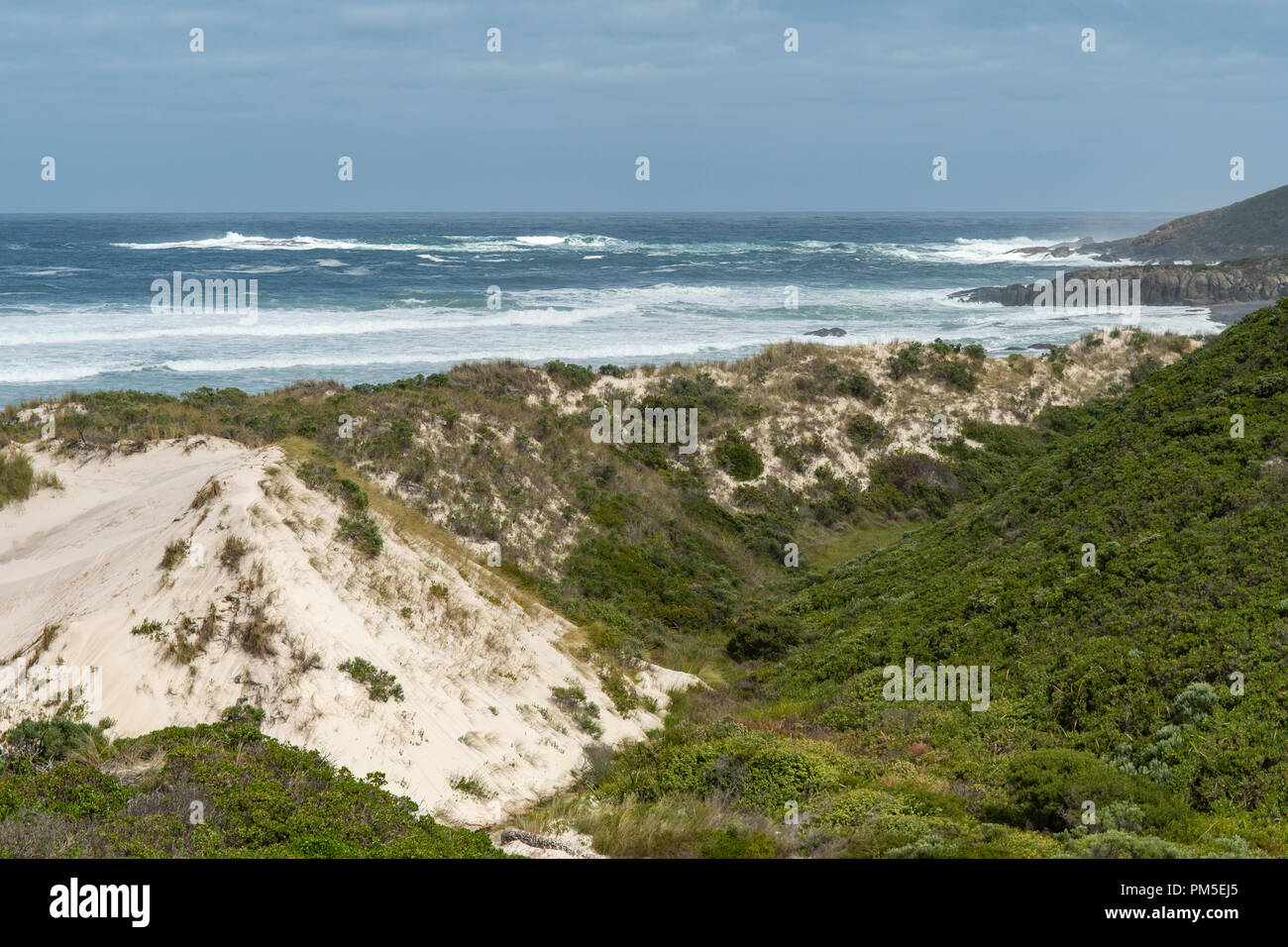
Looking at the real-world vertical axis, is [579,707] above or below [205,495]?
below

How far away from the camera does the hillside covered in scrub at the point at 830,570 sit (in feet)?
36.2

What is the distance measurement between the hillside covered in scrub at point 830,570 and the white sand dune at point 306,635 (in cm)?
19

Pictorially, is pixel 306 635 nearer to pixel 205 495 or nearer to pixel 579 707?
pixel 205 495

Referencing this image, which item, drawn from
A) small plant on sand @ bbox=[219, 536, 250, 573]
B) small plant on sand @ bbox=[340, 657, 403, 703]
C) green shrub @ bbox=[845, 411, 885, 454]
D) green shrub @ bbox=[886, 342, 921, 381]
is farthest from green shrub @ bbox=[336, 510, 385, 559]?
green shrub @ bbox=[886, 342, 921, 381]

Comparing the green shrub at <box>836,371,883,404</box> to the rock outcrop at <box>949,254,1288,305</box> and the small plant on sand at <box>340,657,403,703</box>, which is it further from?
the rock outcrop at <box>949,254,1288,305</box>

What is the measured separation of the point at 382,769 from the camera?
12.7 metres

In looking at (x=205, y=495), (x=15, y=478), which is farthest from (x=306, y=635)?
(x=15, y=478)

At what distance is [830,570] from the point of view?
2656cm

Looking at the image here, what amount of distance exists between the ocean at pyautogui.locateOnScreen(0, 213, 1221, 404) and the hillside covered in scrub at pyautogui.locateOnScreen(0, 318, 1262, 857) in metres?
18.5

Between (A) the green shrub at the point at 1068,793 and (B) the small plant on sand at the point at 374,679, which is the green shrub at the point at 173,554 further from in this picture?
(A) the green shrub at the point at 1068,793

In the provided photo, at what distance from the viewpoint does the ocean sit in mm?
48500

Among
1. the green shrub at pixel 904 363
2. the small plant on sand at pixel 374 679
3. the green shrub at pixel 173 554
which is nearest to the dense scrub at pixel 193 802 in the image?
the small plant on sand at pixel 374 679

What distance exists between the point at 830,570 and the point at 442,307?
154ft
